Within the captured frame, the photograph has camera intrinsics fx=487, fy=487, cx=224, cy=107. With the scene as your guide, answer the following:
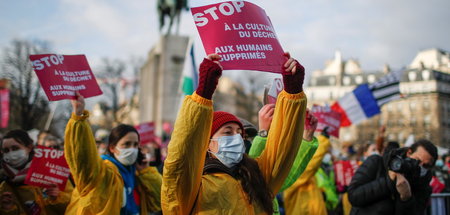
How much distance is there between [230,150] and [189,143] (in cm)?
44

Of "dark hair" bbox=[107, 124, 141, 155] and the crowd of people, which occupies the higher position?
"dark hair" bbox=[107, 124, 141, 155]

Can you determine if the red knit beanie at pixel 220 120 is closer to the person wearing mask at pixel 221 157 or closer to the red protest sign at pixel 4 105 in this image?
the person wearing mask at pixel 221 157

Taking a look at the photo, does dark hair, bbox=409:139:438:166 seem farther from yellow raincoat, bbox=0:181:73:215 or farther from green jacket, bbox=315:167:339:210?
yellow raincoat, bbox=0:181:73:215

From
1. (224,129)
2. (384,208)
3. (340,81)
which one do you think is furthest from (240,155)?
(340,81)

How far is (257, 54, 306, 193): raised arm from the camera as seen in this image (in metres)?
2.70

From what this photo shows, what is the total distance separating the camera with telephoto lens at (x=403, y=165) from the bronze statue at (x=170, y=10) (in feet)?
82.0

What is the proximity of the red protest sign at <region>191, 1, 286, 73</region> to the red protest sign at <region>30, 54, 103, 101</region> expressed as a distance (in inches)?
62.2

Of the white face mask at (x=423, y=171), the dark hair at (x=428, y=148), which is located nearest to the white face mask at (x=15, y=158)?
the white face mask at (x=423, y=171)

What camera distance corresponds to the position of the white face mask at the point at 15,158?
4.30 m

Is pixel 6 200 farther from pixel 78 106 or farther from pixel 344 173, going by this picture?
pixel 344 173

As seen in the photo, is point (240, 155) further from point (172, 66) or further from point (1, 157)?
point (172, 66)

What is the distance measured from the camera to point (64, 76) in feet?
13.9

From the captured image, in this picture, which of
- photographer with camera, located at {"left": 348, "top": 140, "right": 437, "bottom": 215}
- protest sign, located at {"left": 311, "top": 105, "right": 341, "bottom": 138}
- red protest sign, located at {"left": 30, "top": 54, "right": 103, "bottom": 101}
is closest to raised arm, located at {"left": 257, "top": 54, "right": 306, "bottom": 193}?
photographer with camera, located at {"left": 348, "top": 140, "right": 437, "bottom": 215}

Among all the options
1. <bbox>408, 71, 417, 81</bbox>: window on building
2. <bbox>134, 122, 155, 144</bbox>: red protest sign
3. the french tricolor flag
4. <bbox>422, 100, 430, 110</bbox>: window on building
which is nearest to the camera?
the french tricolor flag
